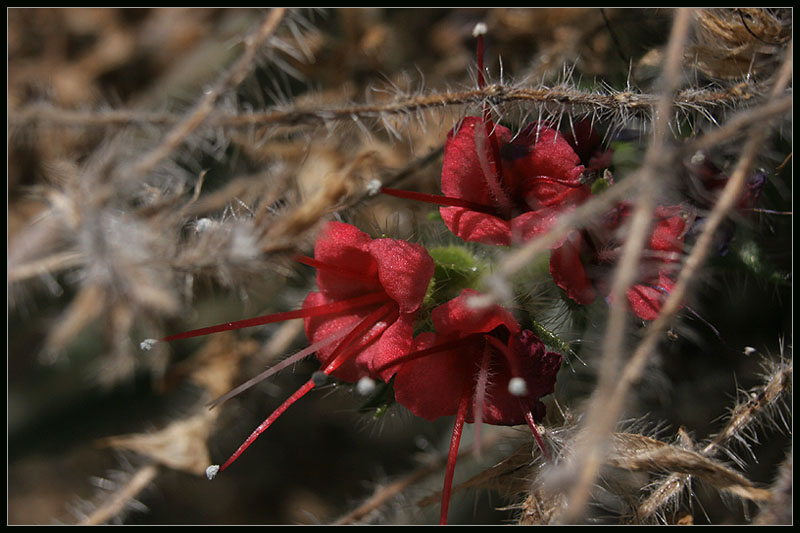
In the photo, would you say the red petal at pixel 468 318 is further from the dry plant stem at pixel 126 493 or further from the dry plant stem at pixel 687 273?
the dry plant stem at pixel 126 493

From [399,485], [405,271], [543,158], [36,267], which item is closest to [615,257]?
[543,158]

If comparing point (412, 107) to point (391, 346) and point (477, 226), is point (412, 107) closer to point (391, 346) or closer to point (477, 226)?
point (477, 226)

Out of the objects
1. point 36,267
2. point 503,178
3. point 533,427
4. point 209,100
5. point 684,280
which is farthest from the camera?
point 36,267

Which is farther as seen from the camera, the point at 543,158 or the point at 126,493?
the point at 126,493

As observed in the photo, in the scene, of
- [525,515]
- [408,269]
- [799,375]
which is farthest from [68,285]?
[799,375]

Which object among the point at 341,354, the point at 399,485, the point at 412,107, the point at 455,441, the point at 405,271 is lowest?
the point at 399,485

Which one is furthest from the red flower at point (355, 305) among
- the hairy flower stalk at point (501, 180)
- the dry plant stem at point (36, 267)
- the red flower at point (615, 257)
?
the dry plant stem at point (36, 267)

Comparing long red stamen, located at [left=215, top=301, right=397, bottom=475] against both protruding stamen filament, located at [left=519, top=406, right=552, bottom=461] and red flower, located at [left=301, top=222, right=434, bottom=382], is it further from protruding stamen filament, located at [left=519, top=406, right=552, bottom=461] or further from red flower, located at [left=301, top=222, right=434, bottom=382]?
protruding stamen filament, located at [left=519, top=406, right=552, bottom=461]
